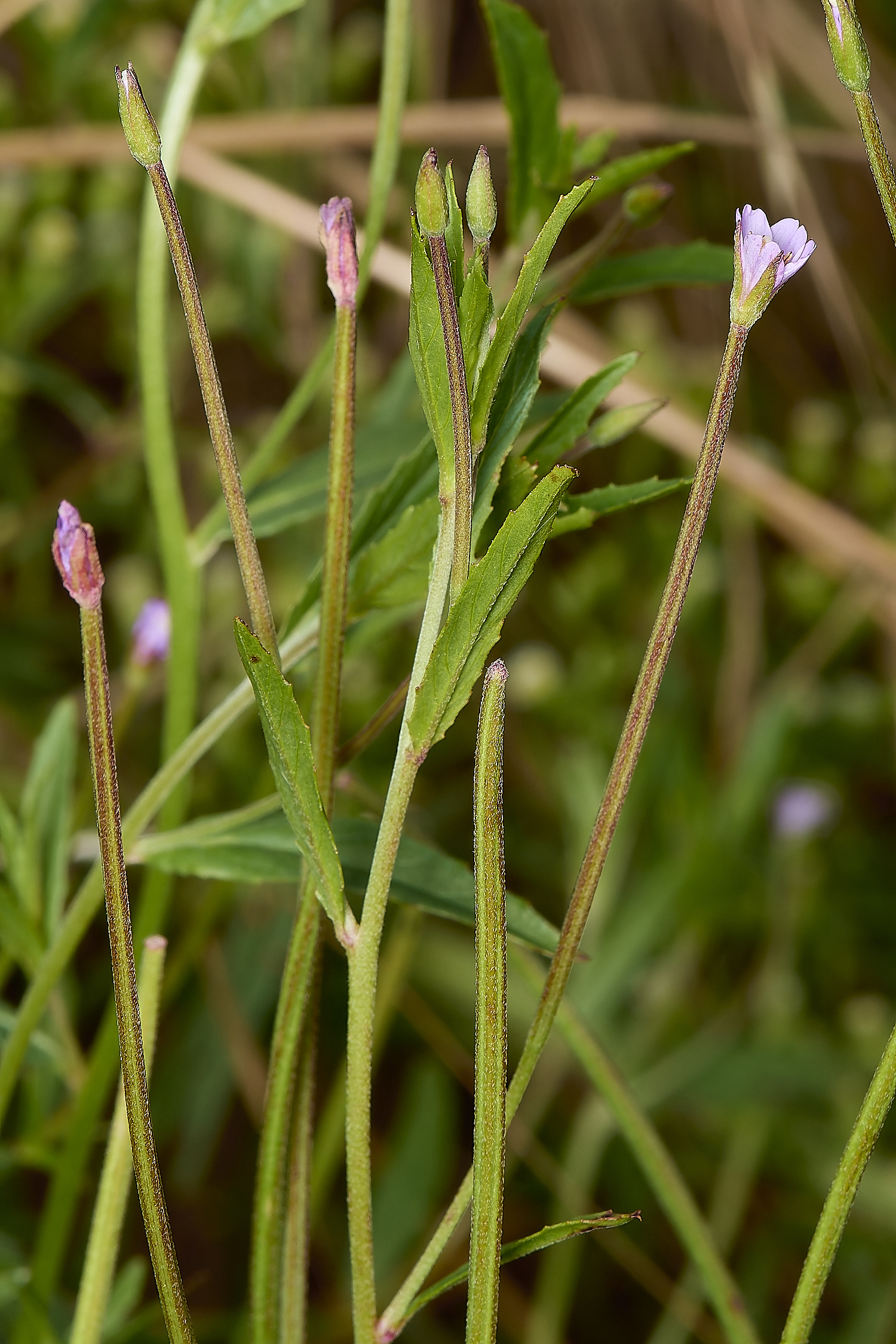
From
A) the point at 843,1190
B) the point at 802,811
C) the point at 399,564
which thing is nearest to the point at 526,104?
the point at 399,564

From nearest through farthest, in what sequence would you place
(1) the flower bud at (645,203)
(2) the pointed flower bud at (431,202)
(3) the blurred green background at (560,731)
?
1. (2) the pointed flower bud at (431,202)
2. (1) the flower bud at (645,203)
3. (3) the blurred green background at (560,731)

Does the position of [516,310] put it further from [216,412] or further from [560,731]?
[560,731]

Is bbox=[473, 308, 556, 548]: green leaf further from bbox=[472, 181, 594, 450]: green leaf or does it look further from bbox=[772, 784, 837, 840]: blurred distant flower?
bbox=[772, 784, 837, 840]: blurred distant flower

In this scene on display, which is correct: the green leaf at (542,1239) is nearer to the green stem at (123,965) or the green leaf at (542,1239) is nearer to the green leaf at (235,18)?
the green stem at (123,965)

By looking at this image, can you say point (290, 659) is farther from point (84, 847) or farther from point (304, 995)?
point (84, 847)

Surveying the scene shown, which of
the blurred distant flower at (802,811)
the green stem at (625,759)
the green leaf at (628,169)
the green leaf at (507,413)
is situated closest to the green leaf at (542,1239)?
the green stem at (625,759)

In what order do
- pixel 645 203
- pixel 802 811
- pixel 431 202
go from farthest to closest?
pixel 802 811, pixel 645 203, pixel 431 202

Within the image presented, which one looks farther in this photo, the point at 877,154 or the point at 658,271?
the point at 658,271

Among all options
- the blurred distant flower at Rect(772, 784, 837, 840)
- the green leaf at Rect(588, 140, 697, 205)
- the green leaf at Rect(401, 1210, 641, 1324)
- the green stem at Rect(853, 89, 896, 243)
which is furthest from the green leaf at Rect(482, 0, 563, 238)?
the blurred distant flower at Rect(772, 784, 837, 840)
